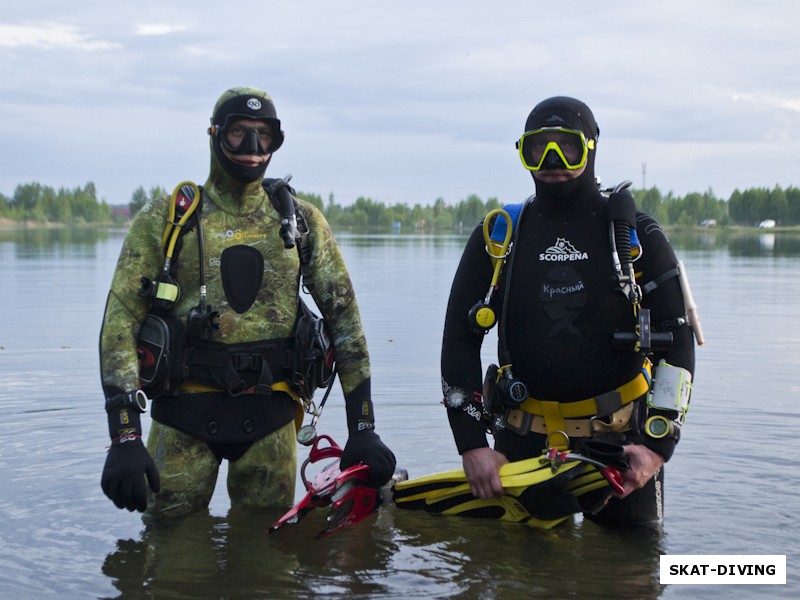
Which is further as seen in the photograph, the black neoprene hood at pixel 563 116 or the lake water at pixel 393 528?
the lake water at pixel 393 528

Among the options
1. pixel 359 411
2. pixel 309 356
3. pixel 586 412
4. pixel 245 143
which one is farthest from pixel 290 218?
pixel 586 412

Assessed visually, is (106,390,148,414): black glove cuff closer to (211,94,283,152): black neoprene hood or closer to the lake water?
the lake water

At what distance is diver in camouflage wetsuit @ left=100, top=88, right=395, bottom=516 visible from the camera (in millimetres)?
4230

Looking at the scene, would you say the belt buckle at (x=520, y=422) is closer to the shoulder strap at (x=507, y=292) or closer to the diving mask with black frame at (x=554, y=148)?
the shoulder strap at (x=507, y=292)

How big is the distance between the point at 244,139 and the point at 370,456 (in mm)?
1474

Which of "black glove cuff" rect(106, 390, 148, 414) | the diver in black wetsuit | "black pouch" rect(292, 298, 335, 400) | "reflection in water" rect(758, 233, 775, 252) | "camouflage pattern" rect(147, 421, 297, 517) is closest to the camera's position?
"black glove cuff" rect(106, 390, 148, 414)

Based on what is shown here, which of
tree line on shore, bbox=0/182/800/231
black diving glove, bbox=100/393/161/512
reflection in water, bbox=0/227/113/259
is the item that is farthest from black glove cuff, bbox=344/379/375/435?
tree line on shore, bbox=0/182/800/231

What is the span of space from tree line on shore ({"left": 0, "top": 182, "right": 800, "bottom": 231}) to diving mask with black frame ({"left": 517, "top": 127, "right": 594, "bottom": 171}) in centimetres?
12673

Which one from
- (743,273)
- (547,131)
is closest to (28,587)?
(547,131)

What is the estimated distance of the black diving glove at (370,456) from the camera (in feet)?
14.3

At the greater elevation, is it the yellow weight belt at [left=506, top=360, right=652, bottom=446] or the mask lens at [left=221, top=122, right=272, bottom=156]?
the mask lens at [left=221, top=122, right=272, bottom=156]

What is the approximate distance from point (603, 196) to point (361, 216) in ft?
513

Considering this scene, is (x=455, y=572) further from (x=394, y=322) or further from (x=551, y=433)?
(x=394, y=322)

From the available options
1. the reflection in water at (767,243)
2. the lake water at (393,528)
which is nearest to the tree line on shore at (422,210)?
the reflection in water at (767,243)
